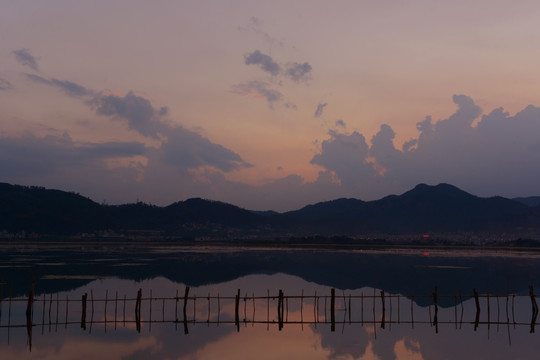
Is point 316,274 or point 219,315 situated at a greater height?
point 316,274

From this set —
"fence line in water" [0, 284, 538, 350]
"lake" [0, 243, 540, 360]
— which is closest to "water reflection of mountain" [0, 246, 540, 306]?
"lake" [0, 243, 540, 360]

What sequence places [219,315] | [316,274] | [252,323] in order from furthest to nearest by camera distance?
1. [316,274]
2. [219,315]
3. [252,323]

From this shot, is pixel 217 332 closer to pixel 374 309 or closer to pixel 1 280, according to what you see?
pixel 374 309

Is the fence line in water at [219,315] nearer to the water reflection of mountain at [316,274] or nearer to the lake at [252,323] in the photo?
the lake at [252,323]

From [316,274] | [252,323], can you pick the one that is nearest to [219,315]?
[252,323]

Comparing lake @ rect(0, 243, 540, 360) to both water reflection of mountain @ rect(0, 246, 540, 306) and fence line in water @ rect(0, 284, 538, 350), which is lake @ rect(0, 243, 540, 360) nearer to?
fence line in water @ rect(0, 284, 538, 350)

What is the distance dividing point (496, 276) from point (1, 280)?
46.6 metres

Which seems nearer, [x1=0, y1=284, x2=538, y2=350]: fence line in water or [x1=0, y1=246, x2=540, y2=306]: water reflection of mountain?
[x1=0, y1=284, x2=538, y2=350]: fence line in water

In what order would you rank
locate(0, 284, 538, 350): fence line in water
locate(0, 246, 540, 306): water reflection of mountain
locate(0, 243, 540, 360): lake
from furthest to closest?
locate(0, 246, 540, 306): water reflection of mountain
locate(0, 284, 538, 350): fence line in water
locate(0, 243, 540, 360): lake

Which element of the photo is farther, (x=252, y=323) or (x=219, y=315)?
(x=219, y=315)

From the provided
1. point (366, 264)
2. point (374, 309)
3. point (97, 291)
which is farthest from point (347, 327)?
point (366, 264)

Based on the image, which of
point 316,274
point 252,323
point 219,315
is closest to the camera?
point 252,323

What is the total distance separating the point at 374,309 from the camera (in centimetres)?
3425

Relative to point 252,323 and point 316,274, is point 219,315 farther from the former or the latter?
point 316,274
